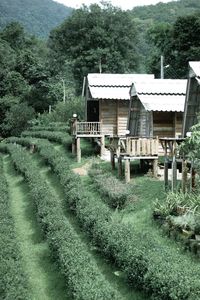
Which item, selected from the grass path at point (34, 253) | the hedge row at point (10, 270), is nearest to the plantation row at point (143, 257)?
the grass path at point (34, 253)

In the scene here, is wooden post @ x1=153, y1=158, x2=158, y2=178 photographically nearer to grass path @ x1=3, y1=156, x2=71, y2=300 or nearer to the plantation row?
the plantation row

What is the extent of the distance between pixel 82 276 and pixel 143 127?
1622 centimetres

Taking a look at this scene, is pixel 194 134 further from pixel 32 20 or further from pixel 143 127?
pixel 32 20

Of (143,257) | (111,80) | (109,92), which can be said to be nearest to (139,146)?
(109,92)

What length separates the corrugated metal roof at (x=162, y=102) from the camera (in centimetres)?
2477

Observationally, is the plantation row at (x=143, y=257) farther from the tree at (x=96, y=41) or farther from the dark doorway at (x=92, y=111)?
the tree at (x=96, y=41)

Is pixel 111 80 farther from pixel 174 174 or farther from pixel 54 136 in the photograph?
pixel 174 174

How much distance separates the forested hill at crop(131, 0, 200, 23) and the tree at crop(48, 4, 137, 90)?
67.0 feet

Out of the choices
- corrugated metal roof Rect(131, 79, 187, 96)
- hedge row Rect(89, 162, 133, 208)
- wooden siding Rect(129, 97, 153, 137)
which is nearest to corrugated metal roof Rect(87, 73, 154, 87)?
wooden siding Rect(129, 97, 153, 137)

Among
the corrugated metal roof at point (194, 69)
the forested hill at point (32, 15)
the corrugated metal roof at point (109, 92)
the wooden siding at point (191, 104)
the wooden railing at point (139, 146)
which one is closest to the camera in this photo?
the corrugated metal roof at point (194, 69)

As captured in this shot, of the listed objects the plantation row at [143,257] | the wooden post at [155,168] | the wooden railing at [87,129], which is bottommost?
the plantation row at [143,257]

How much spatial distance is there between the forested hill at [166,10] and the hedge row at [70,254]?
2822 inches

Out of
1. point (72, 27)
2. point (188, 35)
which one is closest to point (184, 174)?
point (188, 35)

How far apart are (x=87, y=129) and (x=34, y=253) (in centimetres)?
1480
